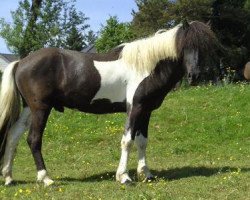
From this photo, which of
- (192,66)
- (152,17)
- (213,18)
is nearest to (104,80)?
(192,66)

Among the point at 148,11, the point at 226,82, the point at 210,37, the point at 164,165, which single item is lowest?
the point at 164,165

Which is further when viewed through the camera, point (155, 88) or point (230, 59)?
point (230, 59)

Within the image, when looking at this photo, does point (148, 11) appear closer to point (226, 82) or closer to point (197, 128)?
point (226, 82)

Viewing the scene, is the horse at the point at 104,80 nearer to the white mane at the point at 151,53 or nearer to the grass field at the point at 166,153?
the white mane at the point at 151,53

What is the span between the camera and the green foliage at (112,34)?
147 feet

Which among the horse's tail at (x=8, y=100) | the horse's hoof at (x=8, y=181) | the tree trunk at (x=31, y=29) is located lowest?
the horse's hoof at (x=8, y=181)

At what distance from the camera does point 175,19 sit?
34656 millimetres

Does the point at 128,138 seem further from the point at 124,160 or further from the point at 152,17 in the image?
the point at 152,17

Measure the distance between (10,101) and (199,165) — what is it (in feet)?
12.0

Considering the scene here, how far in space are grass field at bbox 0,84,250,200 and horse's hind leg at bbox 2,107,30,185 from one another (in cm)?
23

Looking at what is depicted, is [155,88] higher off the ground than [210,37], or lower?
lower

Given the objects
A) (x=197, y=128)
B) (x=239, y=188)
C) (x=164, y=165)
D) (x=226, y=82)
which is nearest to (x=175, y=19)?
(x=226, y=82)

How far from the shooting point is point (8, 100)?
308 inches

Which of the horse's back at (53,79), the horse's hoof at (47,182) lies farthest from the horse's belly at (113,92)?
the horse's hoof at (47,182)
